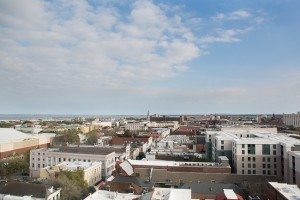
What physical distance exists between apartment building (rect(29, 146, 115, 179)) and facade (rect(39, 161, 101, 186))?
15.7 feet

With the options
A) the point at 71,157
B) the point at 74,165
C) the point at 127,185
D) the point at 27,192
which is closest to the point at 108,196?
the point at 127,185

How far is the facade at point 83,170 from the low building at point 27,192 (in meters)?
13.1

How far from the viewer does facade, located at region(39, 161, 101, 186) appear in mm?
57000

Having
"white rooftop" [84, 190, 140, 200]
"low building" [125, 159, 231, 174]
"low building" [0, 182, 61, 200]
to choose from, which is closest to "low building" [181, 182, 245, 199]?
"white rooftop" [84, 190, 140, 200]

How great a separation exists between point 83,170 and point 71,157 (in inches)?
677

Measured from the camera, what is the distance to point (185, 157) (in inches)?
3290

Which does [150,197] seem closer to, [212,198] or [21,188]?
[212,198]

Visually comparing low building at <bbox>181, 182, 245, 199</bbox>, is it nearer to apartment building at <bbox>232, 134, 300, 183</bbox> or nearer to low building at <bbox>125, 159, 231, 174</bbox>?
low building at <bbox>125, 159, 231, 174</bbox>

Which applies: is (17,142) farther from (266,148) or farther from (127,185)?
(266,148)

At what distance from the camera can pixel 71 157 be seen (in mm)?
72375

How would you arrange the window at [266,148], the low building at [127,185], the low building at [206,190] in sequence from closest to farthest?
the low building at [127,185], the low building at [206,190], the window at [266,148]

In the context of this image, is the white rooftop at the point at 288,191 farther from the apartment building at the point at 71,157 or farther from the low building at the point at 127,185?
the apartment building at the point at 71,157

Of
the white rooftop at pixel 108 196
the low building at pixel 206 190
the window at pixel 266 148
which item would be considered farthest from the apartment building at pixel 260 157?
the white rooftop at pixel 108 196

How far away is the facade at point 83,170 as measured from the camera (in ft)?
187
